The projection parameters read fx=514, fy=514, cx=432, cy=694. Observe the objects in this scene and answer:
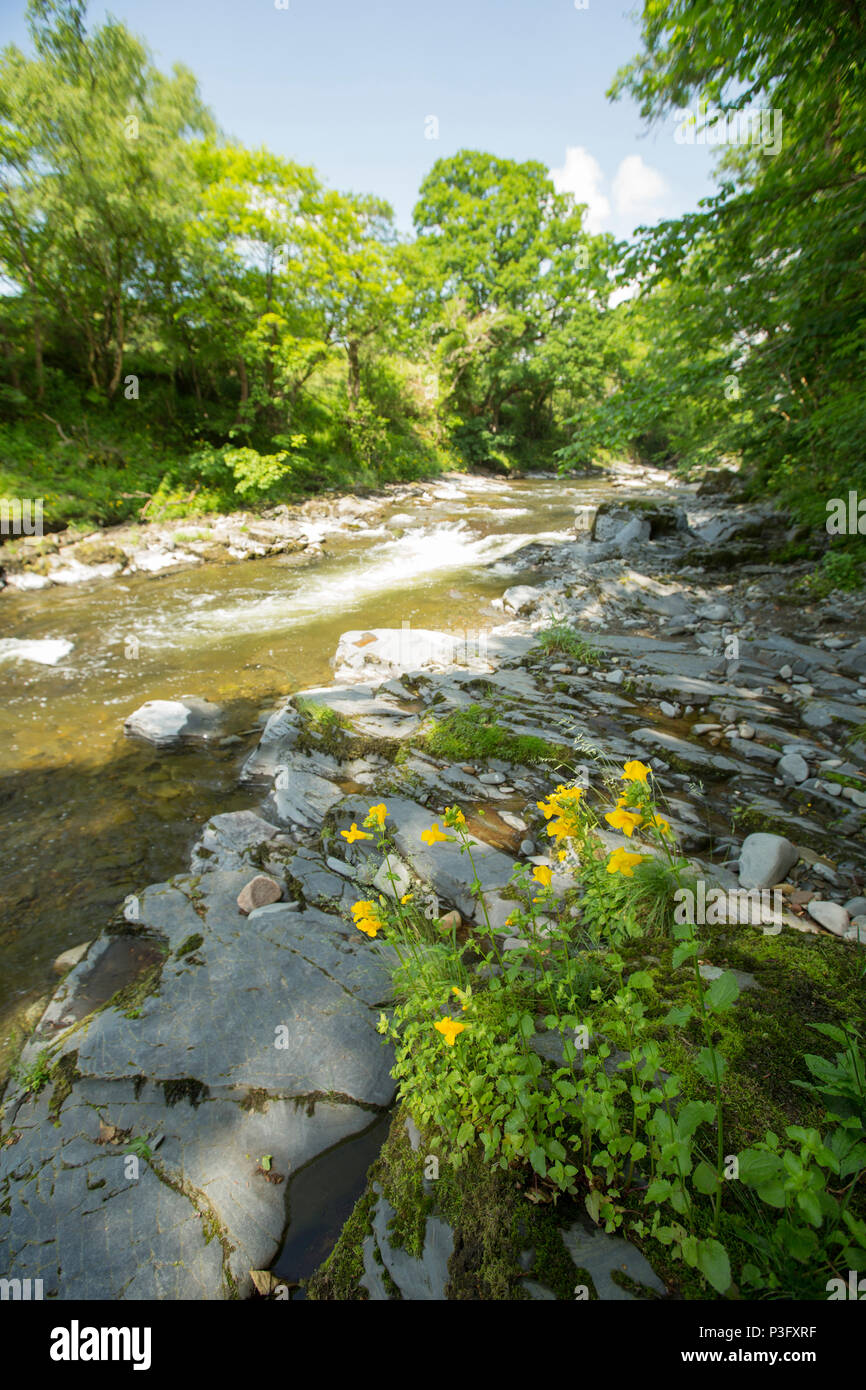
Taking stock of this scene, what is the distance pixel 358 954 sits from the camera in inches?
119

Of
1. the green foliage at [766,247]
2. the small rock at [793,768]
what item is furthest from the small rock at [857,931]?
the green foliage at [766,247]

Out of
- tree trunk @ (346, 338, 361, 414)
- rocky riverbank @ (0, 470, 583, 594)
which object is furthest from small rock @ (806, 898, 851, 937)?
→ tree trunk @ (346, 338, 361, 414)

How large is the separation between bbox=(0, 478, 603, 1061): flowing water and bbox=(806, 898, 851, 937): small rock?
178 inches

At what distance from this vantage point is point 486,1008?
1976 millimetres

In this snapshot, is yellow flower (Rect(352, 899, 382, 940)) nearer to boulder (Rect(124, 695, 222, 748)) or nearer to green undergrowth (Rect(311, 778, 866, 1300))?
green undergrowth (Rect(311, 778, 866, 1300))

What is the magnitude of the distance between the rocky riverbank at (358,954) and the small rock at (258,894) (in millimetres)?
17

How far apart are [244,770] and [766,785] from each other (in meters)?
4.91

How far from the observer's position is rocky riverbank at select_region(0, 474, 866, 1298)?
6.02ft

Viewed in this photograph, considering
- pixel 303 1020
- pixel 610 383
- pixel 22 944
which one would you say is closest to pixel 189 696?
pixel 22 944

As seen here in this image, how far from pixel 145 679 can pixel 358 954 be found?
661 cm

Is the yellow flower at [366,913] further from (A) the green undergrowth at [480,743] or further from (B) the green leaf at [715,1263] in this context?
(A) the green undergrowth at [480,743]

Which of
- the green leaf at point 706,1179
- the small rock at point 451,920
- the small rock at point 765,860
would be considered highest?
the green leaf at point 706,1179

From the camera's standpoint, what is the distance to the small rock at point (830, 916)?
2.63m
